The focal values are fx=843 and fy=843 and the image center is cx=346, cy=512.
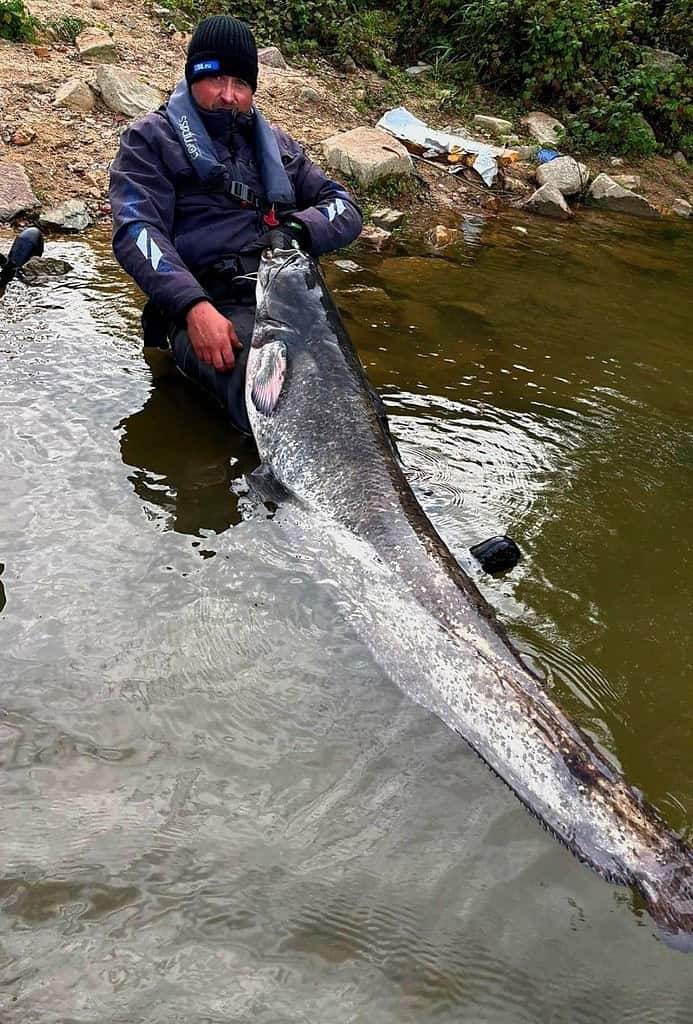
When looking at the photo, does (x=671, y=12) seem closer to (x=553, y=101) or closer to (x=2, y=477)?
(x=553, y=101)

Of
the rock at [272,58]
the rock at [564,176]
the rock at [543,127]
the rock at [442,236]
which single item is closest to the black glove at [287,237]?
the rock at [442,236]

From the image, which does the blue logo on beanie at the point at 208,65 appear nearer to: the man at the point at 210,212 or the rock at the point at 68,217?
the man at the point at 210,212

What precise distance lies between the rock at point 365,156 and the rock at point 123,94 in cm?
Result: 200

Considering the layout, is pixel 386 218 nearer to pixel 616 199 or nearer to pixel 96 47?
pixel 616 199

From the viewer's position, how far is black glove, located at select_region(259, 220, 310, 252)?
4883 millimetres

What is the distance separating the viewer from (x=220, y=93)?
4934mm

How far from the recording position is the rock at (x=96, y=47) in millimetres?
9991

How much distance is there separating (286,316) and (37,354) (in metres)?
1.76

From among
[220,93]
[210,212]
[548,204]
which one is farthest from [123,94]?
[210,212]

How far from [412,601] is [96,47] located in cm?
957

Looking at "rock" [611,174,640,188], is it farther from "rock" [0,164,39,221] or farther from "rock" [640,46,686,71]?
"rock" [0,164,39,221]

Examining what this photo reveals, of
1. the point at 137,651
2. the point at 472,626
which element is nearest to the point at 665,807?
the point at 472,626

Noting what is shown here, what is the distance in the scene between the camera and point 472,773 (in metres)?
2.76

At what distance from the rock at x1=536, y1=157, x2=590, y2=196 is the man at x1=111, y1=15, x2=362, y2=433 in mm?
6548
